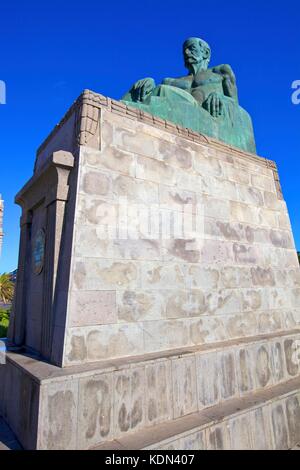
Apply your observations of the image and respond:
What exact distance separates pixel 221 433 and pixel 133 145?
4214 mm

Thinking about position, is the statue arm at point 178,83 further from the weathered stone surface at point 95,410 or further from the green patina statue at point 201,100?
the weathered stone surface at point 95,410

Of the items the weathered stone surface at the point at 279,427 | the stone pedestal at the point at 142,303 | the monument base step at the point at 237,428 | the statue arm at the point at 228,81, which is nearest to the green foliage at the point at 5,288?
the stone pedestal at the point at 142,303

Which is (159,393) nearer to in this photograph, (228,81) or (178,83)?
(178,83)

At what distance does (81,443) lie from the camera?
2855 mm

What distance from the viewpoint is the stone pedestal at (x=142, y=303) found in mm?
3148

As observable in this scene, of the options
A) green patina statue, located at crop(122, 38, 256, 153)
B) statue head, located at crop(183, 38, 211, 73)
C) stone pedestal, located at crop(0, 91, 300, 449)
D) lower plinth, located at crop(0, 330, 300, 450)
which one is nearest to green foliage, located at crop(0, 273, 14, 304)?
stone pedestal, located at crop(0, 91, 300, 449)

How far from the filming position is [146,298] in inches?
158

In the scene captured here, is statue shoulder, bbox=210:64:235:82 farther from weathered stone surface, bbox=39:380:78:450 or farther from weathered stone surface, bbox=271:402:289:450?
weathered stone surface, bbox=39:380:78:450

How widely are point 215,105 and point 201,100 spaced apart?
502 millimetres

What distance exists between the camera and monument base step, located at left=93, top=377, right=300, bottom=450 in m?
3.08

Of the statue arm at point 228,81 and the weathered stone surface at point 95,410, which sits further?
the statue arm at point 228,81

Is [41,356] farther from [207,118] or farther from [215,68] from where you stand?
[215,68]

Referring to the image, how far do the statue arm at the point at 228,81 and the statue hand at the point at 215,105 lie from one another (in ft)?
2.49

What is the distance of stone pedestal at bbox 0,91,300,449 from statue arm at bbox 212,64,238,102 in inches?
79.4
